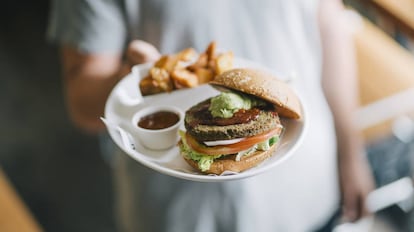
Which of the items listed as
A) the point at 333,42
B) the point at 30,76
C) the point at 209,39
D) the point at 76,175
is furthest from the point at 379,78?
the point at 30,76

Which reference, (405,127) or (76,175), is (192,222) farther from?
(76,175)

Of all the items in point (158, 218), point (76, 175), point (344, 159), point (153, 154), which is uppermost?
point (153, 154)

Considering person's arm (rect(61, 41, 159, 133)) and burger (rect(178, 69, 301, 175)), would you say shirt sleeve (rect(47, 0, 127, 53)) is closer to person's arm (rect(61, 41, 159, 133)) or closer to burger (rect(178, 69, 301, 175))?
person's arm (rect(61, 41, 159, 133))

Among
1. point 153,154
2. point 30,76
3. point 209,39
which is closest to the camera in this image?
point 153,154

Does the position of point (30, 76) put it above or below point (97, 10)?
below

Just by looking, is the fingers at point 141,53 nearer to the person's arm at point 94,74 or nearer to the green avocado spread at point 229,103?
the person's arm at point 94,74

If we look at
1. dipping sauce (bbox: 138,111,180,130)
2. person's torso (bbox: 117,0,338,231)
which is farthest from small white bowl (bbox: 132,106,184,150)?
person's torso (bbox: 117,0,338,231)

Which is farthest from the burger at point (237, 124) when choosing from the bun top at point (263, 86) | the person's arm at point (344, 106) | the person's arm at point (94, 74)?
the person's arm at point (344, 106)
